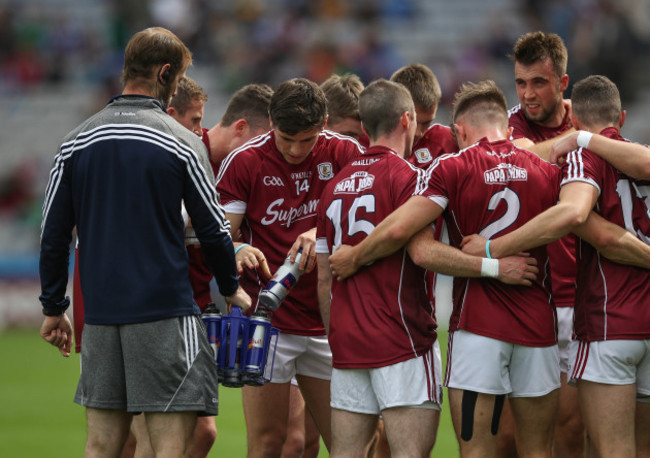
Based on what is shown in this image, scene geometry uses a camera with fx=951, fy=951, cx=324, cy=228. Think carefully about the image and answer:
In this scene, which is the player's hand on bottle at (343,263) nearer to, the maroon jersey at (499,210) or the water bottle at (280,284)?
the water bottle at (280,284)

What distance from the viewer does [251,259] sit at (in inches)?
232

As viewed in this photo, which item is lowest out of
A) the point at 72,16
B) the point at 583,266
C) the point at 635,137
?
the point at 583,266

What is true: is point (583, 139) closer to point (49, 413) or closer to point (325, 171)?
point (325, 171)

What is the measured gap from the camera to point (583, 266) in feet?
18.3

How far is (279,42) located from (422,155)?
1496 centimetres

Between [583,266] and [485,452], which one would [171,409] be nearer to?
[485,452]

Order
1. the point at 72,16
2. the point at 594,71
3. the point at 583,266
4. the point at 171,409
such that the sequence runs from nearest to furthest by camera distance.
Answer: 1. the point at 171,409
2. the point at 583,266
3. the point at 594,71
4. the point at 72,16

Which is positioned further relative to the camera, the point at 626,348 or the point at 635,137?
the point at 635,137

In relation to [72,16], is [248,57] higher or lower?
lower

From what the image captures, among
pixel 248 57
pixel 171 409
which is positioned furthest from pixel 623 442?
pixel 248 57

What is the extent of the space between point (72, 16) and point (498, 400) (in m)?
20.7

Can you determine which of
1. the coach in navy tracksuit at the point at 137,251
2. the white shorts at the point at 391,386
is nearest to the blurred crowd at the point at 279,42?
the white shorts at the point at 391,386

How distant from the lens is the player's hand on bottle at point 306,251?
Result: 5.84 metres

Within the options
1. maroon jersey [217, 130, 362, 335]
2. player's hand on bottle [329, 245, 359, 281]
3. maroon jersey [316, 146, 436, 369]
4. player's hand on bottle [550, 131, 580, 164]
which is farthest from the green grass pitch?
player's hand on bottle [550, 131, 580, 164]
